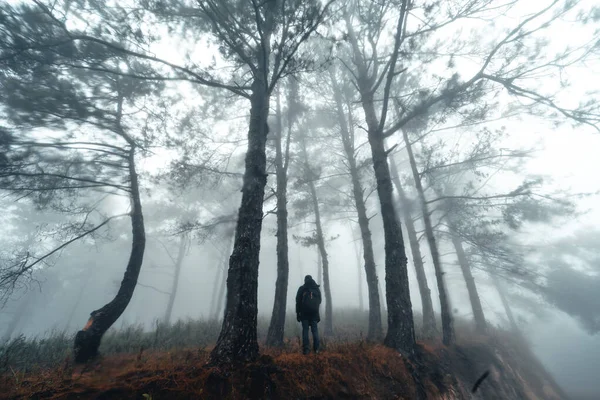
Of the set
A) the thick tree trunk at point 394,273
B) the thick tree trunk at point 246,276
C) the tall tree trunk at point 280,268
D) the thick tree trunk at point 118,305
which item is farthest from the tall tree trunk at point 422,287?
the thick tree trunk at point 118,305

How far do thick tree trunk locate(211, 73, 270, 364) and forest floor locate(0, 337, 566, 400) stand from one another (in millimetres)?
336

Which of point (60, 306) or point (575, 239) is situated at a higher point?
point (575, 239)

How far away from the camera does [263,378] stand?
3.55 metres

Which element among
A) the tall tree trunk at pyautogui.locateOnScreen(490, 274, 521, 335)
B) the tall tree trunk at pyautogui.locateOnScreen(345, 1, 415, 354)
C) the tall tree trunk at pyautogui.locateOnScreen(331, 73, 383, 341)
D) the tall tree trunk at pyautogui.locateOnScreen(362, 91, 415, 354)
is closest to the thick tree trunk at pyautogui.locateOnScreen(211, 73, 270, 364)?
the tall tree trunk at pyautogui.locateOnScreen(345, 1, 415, 354)

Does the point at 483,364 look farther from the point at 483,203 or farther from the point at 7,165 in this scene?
the point at 7,165

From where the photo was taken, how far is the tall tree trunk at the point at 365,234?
914 cm

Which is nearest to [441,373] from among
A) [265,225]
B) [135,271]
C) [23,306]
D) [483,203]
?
[483,203]

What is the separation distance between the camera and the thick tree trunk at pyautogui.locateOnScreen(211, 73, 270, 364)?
400 cm

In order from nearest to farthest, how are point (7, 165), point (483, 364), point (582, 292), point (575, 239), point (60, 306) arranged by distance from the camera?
point (7, 165), point (483, 364), point (582, 292), point (575, 239), point (60, 306)

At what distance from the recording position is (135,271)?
23.4 feet

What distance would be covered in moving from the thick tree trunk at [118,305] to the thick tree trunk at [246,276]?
3.58 m

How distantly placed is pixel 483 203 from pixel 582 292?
18.2m

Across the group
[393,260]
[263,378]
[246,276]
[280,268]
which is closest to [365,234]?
[280,268]

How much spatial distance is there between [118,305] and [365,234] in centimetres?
863
